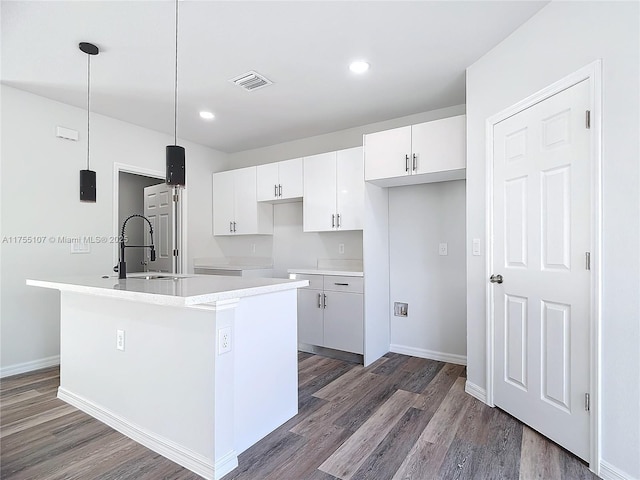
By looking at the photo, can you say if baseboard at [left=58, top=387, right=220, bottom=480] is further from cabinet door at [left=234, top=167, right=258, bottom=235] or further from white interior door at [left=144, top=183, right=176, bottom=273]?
cabinet door at [left=234, top=167, right=258, bottom=235]

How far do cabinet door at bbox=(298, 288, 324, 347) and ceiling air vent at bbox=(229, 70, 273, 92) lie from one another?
→ 81.5 inches

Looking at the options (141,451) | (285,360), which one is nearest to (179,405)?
(141,451)

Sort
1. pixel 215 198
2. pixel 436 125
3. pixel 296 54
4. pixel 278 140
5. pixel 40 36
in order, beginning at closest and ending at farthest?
pixel 40 36 → pixel 296 54 → pixel 436 125 → pixel 278 140 → pixel 215 198

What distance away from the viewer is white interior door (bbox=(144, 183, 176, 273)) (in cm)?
482

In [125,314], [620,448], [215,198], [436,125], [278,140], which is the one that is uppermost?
[278,140]

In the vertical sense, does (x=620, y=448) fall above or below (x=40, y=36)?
below

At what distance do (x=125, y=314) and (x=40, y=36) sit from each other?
1.95 metres

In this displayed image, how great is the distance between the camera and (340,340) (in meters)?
3.59

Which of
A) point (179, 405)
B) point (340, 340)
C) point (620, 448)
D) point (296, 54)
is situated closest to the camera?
point (620, 448)

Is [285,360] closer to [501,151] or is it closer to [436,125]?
[501,151]

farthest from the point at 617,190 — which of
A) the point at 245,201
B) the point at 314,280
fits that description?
the point at 245,201

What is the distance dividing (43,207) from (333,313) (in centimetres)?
297

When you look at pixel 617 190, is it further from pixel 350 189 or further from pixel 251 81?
pixel 251 81

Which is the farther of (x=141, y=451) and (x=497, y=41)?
(x=497, y=41)
